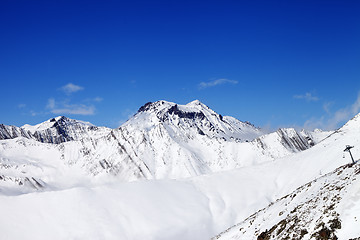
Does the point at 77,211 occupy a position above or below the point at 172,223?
above

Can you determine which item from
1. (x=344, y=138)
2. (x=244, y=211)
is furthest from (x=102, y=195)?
(x=344, y=138)

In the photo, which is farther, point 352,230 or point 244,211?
point 244,211

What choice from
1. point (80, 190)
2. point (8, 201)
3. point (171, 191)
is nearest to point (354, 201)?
point (171, 191)

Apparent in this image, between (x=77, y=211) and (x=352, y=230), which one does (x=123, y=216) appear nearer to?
(x=77, y=211)

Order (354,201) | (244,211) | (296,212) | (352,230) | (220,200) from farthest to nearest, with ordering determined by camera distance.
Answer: (220,200) < (244,211) < (296,212) < (354,201) < (352,230)

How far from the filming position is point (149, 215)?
9381 cm

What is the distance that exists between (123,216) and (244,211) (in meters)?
37.7

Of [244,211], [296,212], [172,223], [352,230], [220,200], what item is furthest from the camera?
[220,200]

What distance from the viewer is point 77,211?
3701 inches

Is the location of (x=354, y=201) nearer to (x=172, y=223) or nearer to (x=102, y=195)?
(x=172, y=223)

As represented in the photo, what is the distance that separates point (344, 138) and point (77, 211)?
88968mm

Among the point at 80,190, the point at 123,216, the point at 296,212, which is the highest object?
the point at 80,190

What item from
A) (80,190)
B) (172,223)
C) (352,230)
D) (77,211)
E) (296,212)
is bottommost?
(352,230)

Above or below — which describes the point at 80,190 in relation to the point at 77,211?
above
